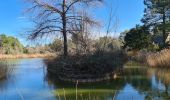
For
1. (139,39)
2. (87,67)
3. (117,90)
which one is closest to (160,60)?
(87,67)

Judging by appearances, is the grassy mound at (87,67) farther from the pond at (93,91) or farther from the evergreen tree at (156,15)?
the evergreen tree at (156,15)

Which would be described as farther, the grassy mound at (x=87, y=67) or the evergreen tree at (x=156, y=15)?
the evergreen tree at (x=156, y=15)

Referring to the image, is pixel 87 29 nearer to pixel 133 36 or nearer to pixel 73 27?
pixel 73 27

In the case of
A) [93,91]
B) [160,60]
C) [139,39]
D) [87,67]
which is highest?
[139,39]

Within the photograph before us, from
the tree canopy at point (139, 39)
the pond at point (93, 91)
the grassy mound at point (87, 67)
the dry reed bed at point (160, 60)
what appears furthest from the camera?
the tree canopy at point (139, 39)

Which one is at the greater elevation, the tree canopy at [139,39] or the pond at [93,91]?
the tree canopy at [139,39]

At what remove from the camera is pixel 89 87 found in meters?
13.4

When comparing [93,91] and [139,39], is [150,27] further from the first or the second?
[93,91]

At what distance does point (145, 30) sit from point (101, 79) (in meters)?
24.1

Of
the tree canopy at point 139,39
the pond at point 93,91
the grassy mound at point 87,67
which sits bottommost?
the pond at point 93,91

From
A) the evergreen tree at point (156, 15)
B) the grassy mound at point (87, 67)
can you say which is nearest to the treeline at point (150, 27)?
the evergreen tree at point (156, 15)

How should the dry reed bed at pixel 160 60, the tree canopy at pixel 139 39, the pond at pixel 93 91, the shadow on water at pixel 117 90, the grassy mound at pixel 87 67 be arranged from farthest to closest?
the tree canopy at pixel 139 39, the dry reed bed at pixel 160 60, the grassy mound at pixel 87 67, the pond at pixel 93 91, the shadow on water at pixel 117 90

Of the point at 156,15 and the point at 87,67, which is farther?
the point at 156,15

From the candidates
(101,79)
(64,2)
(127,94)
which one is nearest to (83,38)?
(64,2)
